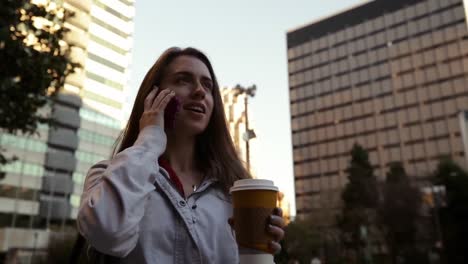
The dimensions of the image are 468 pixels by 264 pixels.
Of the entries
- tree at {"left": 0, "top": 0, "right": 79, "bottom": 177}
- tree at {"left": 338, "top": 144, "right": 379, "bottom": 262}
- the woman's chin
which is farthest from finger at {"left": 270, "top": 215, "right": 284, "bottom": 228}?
tree at {"left": 338, "top": 144, "right": 379, "bottom": 262}

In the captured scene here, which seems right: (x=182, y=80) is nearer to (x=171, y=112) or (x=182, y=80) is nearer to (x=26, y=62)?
(x=171, y=112)

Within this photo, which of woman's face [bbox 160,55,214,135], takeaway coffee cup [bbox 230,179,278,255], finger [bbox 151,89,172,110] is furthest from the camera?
woman's face [bbox 160,55,214,135]

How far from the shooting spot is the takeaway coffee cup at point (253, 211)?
1189 millimetres

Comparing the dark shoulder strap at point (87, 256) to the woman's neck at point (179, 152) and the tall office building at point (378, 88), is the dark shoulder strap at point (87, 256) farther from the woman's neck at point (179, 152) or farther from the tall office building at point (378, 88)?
the tall office building at point (378, 88)

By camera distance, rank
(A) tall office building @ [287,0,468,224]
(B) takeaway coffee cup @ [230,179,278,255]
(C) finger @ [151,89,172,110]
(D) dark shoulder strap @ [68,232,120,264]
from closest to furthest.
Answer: (B) takeaway coffee cup @ [230,179,278,255] < (D) dark shoulder strap @ [68,232,120,264] < (C) finger @ [151,89,172,110] < (A) tall office building @ [287,0,468,224]

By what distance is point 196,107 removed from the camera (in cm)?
175

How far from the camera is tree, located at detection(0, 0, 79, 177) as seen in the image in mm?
8523

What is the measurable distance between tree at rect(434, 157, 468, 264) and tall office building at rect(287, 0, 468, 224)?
30139 mm

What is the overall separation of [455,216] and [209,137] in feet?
104

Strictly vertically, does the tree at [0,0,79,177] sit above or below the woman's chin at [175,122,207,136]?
above

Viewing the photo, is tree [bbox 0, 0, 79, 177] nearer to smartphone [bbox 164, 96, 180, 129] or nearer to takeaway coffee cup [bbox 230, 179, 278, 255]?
smartphone [bbox 164, 96, 180, 129]

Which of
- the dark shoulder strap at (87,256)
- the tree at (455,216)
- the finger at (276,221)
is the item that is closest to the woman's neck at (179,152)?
the dark shoulder strap at (87,256)

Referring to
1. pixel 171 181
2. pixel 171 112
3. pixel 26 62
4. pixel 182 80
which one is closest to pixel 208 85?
pixel 182 80

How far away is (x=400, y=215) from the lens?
109 feet
